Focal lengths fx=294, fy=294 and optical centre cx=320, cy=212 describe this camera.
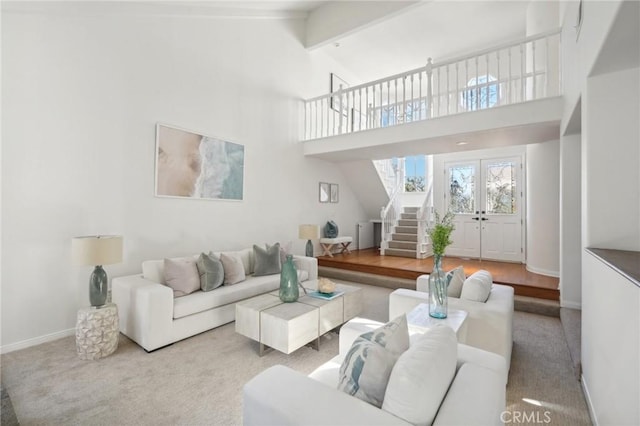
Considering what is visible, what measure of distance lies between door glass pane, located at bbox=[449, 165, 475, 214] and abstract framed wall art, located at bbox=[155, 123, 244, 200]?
4.88 m

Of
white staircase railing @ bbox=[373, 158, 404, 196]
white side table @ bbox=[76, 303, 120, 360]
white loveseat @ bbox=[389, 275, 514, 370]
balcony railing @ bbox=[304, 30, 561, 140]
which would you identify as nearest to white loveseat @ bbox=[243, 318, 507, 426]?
white loveseat @ bbox=[389, 275, 514, 370]

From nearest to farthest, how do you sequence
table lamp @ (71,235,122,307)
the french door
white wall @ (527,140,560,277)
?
table lamp @ (71,235,122,307)
white wall @ (527,140,560,277)
the french door

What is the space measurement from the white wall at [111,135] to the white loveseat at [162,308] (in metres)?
0.58

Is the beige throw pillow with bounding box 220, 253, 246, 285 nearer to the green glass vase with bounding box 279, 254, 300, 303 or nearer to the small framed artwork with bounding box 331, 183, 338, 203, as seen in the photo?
the green glass vase with bounding box 279, 254, 300, 303

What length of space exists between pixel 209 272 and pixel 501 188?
20.1 feet

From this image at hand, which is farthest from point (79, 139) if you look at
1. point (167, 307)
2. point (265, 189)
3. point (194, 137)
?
point (265, 189)

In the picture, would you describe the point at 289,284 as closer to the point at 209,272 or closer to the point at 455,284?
the point at 209,272

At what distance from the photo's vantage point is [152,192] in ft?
12.5

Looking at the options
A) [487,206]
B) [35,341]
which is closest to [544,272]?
[487,206]

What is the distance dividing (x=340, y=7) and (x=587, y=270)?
5.90m

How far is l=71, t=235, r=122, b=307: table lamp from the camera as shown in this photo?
2.63 m

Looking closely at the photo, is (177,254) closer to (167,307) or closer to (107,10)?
(167,307)

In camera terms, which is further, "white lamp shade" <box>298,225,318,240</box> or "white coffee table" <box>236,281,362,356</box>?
"white lamp shade" <box>298,225,318,240</box>

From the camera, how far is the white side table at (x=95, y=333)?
2.58 meters
